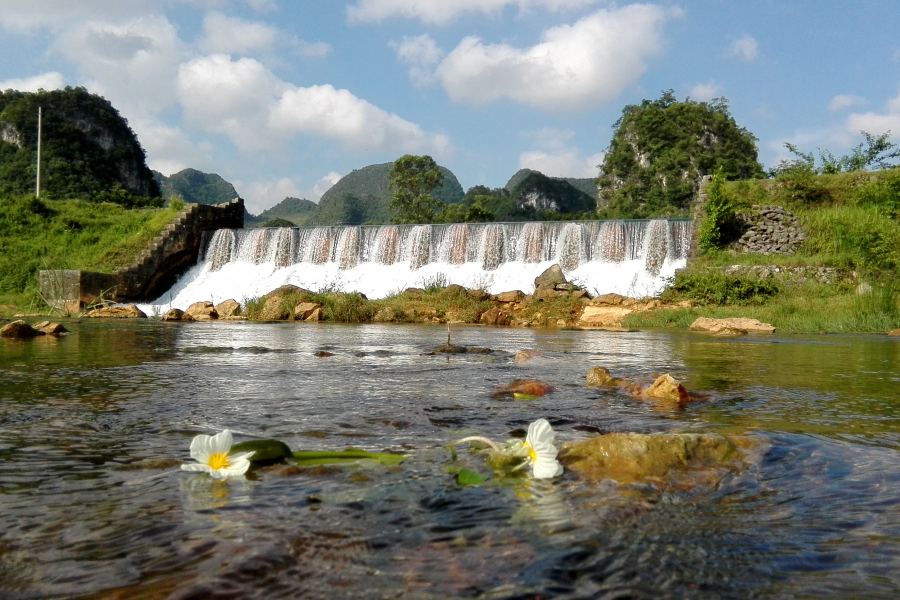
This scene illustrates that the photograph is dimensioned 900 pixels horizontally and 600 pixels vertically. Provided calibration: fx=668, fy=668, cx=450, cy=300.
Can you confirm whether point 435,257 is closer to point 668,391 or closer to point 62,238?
point 62,238

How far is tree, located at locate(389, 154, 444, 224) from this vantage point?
4672 centimetres

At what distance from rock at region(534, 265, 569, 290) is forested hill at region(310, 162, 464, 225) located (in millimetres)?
56251

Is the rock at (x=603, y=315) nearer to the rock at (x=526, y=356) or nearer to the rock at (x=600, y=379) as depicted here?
the rock at (x=526, y=356)

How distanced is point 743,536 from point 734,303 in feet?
47.9

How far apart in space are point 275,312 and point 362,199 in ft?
284

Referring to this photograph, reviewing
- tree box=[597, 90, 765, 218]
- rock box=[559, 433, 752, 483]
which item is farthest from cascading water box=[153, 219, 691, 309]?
tree box=[597, 90, 765, 218]

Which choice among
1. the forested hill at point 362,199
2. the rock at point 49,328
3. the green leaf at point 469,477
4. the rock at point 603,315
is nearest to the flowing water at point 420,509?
the green leaf at point 469,477

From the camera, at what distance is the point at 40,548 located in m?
1.24

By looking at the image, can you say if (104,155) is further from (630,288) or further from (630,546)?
(630,546)

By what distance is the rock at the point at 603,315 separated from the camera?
13.8 meters

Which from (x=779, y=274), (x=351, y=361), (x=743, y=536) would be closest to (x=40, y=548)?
(x=743, y=536)

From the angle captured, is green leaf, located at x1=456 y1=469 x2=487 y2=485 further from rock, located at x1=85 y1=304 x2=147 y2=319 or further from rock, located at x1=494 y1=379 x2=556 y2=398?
rock, located at x1=85 y1=304 x2=147 y2=319

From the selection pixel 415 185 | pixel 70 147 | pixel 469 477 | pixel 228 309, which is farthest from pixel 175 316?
pixel 70 147

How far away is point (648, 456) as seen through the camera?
6.08ft
